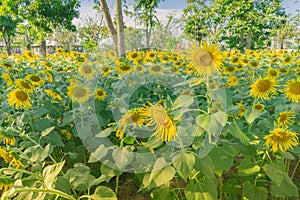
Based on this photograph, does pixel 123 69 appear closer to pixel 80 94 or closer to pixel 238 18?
pixel 80 94

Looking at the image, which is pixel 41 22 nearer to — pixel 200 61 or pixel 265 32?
pixel 265 32

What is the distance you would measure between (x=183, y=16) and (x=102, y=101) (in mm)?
7883

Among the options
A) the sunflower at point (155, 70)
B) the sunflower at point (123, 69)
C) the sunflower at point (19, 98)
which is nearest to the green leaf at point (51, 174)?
the sunflower at point (19, 98)

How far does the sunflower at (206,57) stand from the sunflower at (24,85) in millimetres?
968

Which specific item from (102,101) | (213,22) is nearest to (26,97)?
(102,101)

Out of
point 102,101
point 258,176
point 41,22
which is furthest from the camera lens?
point 41,22

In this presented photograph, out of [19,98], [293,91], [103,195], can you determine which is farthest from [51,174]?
[293,91]

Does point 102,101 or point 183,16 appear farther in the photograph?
point 183,16

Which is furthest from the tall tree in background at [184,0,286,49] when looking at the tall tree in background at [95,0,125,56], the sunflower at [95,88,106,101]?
the sunflower at [95,88,106,101]

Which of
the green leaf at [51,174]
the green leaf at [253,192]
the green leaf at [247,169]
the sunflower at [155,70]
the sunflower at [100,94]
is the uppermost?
the sunflower at [155,70]

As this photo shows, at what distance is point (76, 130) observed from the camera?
1.56 metres

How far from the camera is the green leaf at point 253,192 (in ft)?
3.79

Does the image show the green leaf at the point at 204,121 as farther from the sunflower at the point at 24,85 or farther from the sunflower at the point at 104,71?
the sunflower at the point at 104,71

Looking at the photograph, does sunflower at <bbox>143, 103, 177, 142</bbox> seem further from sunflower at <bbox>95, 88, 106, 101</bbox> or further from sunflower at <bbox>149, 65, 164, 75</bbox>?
sunflower at <bbox>149, 65, 164, 75</bbox>
